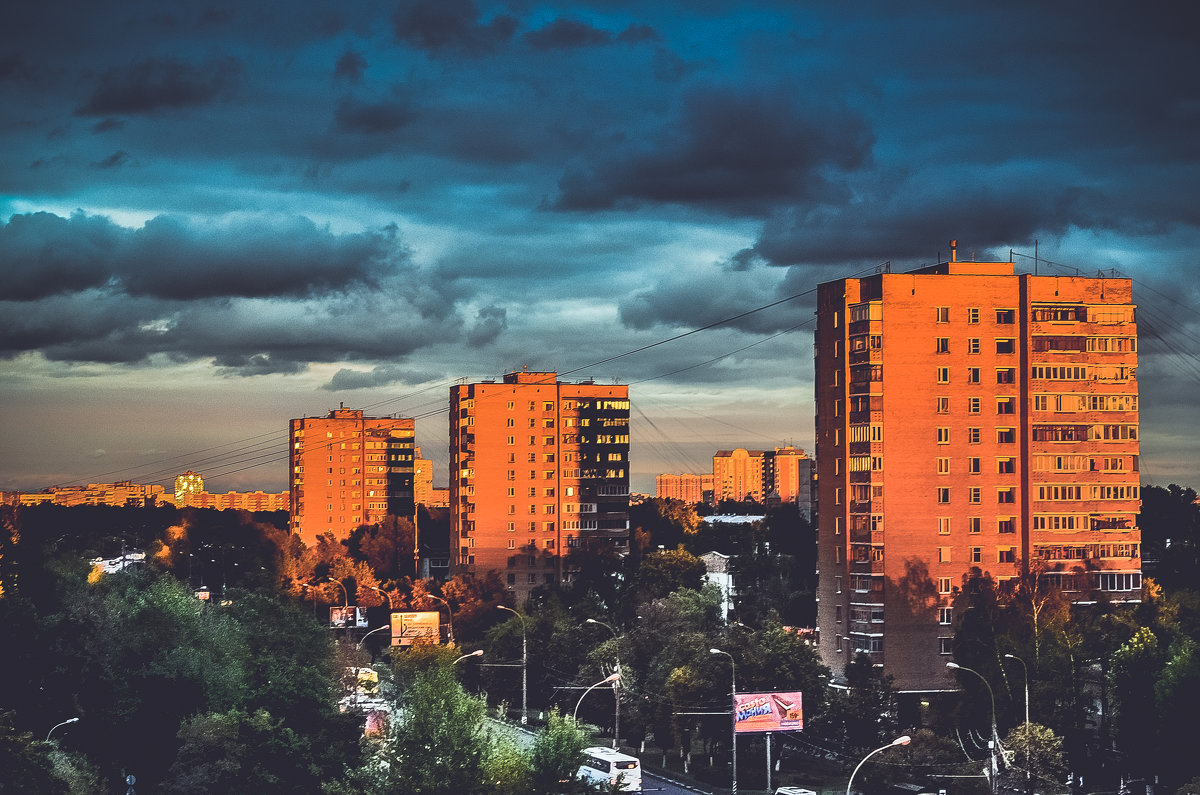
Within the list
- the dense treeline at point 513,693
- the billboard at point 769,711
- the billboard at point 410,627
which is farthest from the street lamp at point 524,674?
the billboard at point 769,711

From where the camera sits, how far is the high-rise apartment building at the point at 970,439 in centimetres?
11762

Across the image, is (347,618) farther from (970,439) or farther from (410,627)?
(970,439)

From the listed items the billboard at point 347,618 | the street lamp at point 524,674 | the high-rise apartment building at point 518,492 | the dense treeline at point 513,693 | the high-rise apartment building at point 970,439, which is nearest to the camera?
the dense treeline at point 513,693

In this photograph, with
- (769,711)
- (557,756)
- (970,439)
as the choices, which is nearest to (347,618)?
(970,439)

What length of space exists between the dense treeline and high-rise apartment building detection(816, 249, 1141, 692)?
5403 mm

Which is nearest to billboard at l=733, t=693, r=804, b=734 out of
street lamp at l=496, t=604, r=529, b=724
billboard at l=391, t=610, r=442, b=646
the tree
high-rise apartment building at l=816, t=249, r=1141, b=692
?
the tree

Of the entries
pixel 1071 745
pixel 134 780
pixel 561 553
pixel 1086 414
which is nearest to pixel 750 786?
pixel 1071 745

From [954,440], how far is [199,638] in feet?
217

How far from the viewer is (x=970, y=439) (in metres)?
120

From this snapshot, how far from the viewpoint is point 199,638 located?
78.6 meters

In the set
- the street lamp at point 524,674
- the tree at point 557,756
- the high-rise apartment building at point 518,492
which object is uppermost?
the high-rise apartment building at point 518,492

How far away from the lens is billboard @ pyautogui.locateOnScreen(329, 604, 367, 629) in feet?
485

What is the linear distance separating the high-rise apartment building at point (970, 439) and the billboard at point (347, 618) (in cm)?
5248

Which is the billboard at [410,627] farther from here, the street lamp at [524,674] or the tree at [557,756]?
the tree at [557,756]
